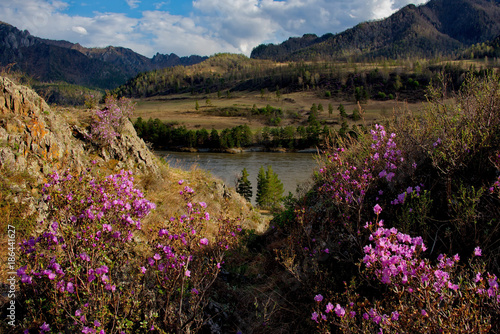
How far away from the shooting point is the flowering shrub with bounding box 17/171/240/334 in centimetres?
232

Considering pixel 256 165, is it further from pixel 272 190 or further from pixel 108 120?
pixel 108 120

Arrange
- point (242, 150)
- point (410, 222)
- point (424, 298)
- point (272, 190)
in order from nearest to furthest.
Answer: point (424, 298) < point (410, 222) < point (272, 190) < point (242, 150)

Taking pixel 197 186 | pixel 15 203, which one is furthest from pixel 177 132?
pixel 15 203

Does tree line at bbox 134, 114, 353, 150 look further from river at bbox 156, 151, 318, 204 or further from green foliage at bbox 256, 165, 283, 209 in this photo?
green foliage at bbox 256, 165, 283, 209

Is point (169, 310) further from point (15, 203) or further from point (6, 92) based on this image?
point (6, 92)

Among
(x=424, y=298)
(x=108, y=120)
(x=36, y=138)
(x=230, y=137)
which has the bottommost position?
(x=230, y=137)

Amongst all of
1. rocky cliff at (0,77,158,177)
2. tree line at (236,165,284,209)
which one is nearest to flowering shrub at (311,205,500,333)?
rocky cliff at (0,77,158,177)

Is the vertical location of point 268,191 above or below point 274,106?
below

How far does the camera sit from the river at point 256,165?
3316 cm

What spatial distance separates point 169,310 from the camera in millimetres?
2787

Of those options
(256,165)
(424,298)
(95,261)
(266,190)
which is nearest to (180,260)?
(95,261)

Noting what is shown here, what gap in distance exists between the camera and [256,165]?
43531 millimetres

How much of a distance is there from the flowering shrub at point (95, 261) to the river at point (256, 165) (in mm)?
26465

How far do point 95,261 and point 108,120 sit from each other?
6963 millimetres
